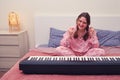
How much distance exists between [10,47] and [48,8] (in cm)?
91

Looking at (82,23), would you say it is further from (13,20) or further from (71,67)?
(13,20)

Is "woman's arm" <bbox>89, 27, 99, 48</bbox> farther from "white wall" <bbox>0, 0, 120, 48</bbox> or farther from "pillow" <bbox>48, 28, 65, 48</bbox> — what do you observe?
"white wall" <bbox>0, 0, 120, 48</bbox>

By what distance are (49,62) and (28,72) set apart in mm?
210

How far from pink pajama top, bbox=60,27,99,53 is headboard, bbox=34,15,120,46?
82 cm

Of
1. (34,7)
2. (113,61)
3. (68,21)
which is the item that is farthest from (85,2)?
(113,61)

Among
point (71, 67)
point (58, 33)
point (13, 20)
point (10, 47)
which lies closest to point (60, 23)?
point (58, 33)

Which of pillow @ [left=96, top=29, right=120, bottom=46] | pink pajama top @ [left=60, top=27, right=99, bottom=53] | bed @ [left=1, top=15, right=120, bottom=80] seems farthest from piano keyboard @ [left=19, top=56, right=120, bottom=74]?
pillow @ [left=96, top=29, right=120, bottom=46]

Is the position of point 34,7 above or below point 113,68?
above

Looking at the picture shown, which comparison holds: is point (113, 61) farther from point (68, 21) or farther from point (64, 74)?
Result: point (68, 21)

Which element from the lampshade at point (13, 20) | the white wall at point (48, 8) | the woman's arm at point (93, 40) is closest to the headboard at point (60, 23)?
the white wall at point (48, 8)

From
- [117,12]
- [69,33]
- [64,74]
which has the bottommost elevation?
[64,74]

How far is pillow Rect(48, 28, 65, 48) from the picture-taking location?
3.33 m

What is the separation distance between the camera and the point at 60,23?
3.70m

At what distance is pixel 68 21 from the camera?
3682 mm
